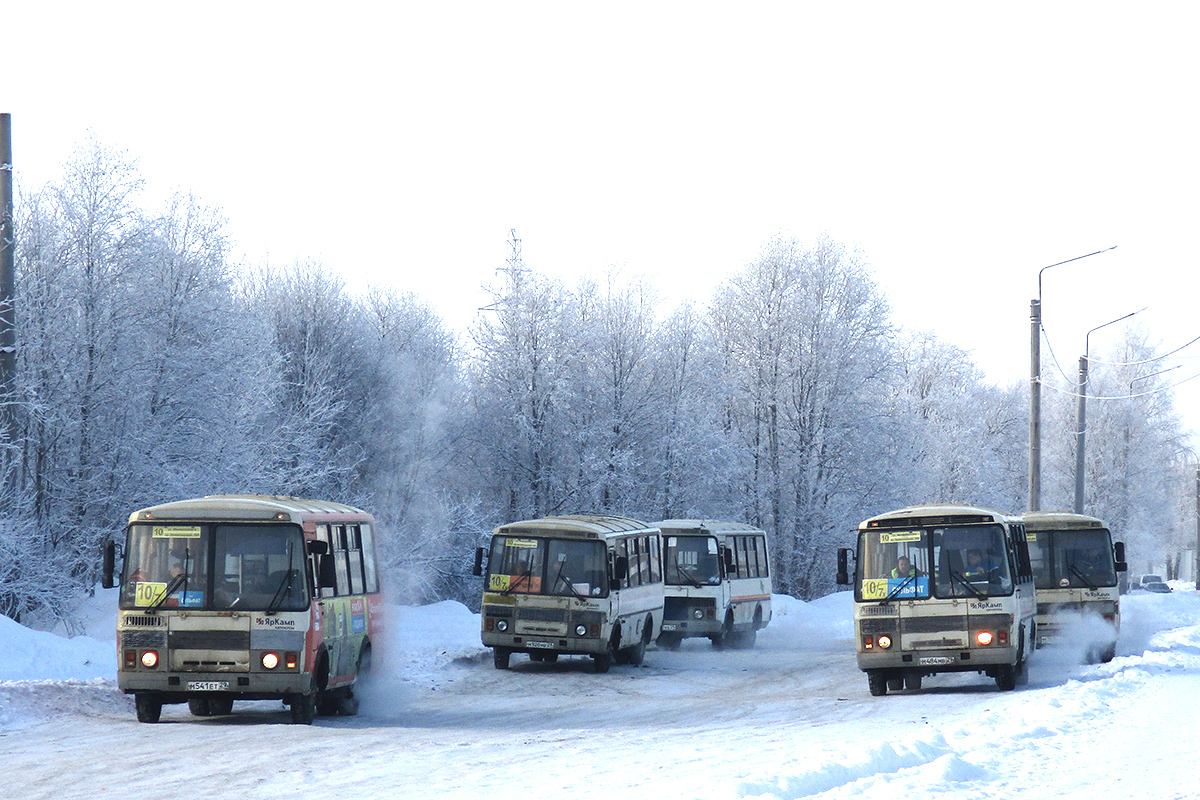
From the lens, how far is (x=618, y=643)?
2489 cm

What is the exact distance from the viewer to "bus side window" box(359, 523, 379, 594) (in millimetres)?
18812

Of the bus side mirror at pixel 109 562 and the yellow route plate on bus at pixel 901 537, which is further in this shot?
the yellow route plate on bus at pixel 901 537

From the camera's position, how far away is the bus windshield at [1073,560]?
86.3ft

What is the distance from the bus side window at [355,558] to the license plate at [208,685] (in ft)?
9.29

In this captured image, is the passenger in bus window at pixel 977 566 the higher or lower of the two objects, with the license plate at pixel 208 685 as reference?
higher

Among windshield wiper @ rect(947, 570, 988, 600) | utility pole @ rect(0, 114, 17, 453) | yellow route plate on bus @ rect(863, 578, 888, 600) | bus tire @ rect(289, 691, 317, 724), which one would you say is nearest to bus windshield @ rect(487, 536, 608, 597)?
yellow route plate on bus @ rect(863, 578, 888, 600)

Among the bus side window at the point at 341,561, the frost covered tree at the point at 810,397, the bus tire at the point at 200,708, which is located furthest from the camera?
the frost covered tree at the point at 810,397

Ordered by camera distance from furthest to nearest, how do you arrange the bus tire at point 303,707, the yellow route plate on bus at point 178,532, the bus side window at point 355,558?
the bus side window at point 355,558
the bus tire at point 303,707
the yellow route plate on bus at point 178,532

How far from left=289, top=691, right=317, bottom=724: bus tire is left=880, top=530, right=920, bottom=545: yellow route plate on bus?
852 cm

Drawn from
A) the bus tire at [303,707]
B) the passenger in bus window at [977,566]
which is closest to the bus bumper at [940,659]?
the passenger in bus window at [977,566]

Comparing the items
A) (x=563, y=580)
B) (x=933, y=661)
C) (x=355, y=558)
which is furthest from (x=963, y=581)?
(x=355, y=558)

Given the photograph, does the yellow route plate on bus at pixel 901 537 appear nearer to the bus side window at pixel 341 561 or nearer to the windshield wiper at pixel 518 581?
the windshield wiper at pixel 518 581

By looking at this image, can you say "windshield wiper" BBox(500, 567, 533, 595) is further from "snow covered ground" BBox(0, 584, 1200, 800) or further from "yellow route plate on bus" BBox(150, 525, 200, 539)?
"yellow route plate on bus" BBox(150, 525, 200, 539)

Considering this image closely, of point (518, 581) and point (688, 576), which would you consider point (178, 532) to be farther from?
point (688, 576)
